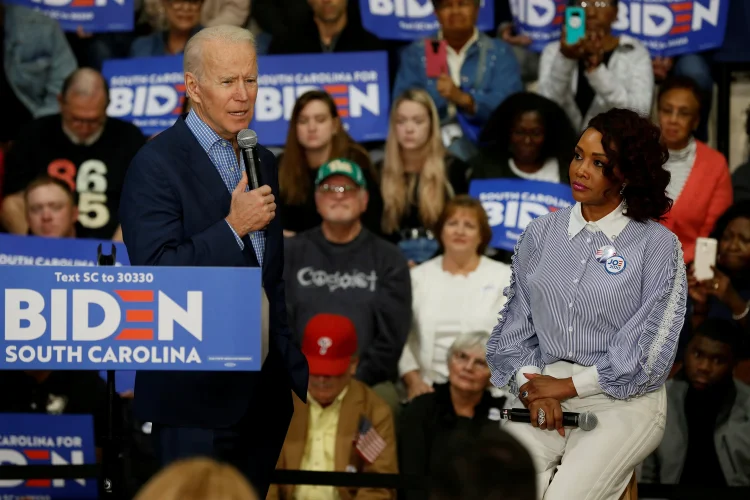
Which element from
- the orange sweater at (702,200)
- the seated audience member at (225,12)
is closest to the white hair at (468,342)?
the orange sweater at (702,200)

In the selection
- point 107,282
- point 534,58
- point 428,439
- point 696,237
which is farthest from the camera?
point 534,58

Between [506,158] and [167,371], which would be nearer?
[167,371]

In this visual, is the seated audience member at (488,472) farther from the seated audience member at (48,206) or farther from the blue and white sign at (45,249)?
the seated audience member at (48,206)

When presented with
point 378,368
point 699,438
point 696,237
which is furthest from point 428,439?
point 696,237

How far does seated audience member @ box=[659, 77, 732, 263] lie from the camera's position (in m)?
6.73

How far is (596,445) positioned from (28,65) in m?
4.90

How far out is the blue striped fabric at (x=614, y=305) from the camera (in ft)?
12.7

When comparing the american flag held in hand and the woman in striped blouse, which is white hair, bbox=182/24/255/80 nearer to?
the woman in striped blouse

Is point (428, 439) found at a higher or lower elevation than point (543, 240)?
lower

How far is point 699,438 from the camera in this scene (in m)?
6.28

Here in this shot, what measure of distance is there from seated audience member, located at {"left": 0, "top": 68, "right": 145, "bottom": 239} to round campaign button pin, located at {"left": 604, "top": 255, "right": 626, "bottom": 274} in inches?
153

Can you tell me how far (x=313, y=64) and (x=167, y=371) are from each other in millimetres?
3994

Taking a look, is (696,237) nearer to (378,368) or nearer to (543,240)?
(378,368)

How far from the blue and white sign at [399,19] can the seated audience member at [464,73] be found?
19 centimetres
